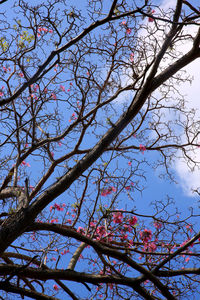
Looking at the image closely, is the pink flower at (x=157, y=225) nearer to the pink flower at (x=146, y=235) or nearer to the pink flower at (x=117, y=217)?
the pink flower at (x=146, y=235)

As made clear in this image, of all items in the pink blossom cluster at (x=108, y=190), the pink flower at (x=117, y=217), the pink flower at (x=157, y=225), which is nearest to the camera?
the pink flower at (x=117, y=217)

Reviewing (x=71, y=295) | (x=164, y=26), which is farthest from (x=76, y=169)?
(x=164, y=26)

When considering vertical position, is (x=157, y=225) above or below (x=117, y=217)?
above

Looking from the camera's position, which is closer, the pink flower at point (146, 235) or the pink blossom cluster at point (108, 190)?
the pink flower at point (146, 235)

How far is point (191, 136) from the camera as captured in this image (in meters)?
5.45

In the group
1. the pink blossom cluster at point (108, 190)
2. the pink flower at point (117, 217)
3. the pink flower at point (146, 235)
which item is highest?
the pink blossom cluster at point (108, 190)

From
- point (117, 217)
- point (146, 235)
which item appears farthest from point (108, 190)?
point (146, 235)

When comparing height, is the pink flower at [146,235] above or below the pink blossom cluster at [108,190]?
below

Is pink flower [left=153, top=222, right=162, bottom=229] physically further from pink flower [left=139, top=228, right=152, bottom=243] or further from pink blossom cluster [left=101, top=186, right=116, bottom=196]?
pink blossom cluster [left=101, top=186, right=116, bottom=196]

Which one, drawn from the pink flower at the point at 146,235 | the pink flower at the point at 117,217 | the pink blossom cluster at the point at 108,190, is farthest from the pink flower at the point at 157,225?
the pink blossom cluster at the point at 108,190

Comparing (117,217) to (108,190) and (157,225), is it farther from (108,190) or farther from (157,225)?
(157,225)

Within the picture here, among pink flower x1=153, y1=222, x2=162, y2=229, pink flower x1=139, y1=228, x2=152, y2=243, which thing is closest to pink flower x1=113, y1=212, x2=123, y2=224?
pink flower x1=139, y1=228, x2=152, y2=243

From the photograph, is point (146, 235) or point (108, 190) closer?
point (146, 235)

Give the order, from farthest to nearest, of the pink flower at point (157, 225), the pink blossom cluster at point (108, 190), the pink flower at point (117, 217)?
the pink blossom cluster at point (108, 190)
the pink flower at point (157, 225)
the pink flower at point (117, 217)
